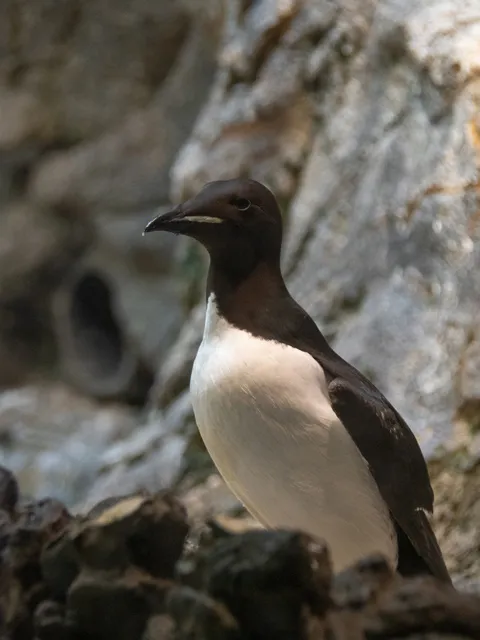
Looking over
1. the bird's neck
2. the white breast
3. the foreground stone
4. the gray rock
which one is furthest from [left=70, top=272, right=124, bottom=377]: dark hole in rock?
the foreground stone

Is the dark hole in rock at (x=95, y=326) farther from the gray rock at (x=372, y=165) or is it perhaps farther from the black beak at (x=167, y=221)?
the black beak at (x=167, y=221)

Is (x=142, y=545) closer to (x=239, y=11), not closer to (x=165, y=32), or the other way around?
(x=239, y=11)

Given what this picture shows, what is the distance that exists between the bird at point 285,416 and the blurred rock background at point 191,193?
0.38 meters

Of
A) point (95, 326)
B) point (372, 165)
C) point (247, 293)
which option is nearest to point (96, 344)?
point (95, 326)

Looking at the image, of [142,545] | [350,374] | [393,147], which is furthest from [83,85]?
[142,545]

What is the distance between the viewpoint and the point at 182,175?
3.53 meters

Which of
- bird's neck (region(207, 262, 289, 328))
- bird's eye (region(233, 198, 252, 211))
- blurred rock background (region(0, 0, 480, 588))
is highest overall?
bird's eye (region(233, 198, 252, 211))

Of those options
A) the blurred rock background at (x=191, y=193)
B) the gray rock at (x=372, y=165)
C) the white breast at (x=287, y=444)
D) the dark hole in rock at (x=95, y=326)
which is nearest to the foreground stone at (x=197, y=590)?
the white breast at (x=287, y=444)

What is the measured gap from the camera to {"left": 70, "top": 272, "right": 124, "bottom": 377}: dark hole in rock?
4.87 metres

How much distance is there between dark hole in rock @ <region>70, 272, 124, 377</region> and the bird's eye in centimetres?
323

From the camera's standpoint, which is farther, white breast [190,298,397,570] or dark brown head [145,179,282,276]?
dark brown head [145,179,282,276]

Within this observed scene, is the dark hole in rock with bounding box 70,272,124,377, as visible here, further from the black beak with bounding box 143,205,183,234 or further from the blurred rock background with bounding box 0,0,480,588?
A: the black beak with bounding box 143,205,183,234

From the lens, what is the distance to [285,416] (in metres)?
1.51

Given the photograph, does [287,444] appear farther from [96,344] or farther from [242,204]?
[96,344]
